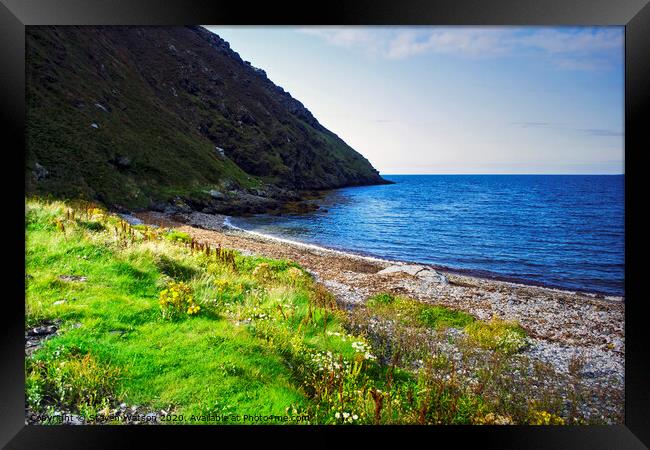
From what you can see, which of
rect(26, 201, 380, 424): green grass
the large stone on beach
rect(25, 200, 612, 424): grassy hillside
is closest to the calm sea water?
the large stone on beach

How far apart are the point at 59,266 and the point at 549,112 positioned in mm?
9955

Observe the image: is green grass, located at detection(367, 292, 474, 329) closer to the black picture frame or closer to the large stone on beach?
the black picture frame

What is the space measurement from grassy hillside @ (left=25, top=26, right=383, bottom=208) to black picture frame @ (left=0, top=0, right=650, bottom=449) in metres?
1.19

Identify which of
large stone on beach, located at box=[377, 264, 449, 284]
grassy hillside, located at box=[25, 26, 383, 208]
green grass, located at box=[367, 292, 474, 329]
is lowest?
green grass, located at box=[367, 292, 474, 329]

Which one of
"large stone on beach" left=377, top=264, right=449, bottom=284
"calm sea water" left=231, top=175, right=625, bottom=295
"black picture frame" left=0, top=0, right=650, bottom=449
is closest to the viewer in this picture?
"black picture frame" left=0, top=0, right=650, bottom=449

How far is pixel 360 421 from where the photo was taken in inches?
190

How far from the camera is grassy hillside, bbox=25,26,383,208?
1761 cm
